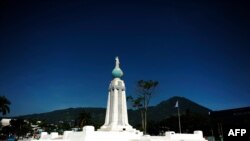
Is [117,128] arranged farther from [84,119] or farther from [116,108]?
[84,119]

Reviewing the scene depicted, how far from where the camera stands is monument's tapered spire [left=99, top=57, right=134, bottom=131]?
33.8m

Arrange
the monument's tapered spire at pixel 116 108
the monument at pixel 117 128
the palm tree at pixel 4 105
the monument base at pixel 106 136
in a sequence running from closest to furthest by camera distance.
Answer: the monument base at pixel 106 136, the monument at pixel 117 128, the monument's tapered spire at pixel 116 108, the palm tree at pixel 4 105

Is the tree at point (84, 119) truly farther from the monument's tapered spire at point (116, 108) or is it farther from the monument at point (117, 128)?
the monument's tapered spire at point (116, 108)

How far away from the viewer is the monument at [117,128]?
1055 inches

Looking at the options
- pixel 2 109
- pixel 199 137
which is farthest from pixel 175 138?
pixel 2 109

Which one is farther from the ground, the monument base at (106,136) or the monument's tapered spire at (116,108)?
the monument's tapered spire at (116,108)

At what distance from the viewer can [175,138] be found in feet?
99.1

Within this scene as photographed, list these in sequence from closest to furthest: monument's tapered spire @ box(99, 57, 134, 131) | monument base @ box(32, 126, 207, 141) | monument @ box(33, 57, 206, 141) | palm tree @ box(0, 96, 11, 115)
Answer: monument base @ box(32, 126, 207, 141)
monument @ box(33, 57, 206, 141)
monument's tapered spire @ box(99, 57, 134, 131)
palm tree @ box(0, 96, 11, 115)

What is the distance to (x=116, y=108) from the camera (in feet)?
115

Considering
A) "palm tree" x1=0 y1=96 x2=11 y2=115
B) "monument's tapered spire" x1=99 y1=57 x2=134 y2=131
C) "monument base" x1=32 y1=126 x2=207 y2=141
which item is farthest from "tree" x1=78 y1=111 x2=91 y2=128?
"monument base" x1=32 y1=126 x2=207 y2=141

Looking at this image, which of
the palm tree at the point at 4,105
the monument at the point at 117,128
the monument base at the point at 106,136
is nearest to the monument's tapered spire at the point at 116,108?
the monument at the point at 117,128

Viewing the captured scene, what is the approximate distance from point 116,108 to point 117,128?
303cm

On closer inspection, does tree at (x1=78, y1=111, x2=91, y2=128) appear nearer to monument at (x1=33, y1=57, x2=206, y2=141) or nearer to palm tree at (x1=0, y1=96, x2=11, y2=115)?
palm tree at (x1=0, y1=96, x2=11, y2=115)

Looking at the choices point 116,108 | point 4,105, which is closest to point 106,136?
point 116,108
